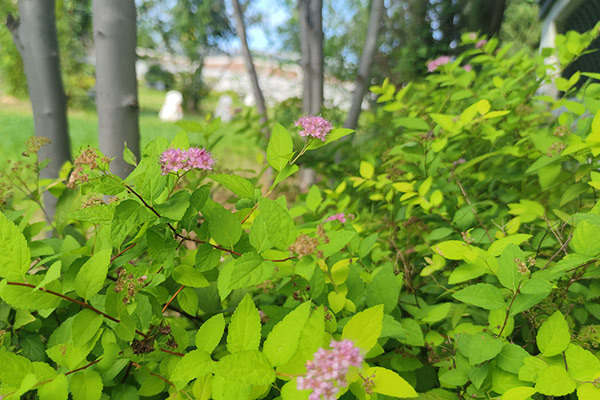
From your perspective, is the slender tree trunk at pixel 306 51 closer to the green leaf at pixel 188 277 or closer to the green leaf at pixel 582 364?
the green leaf at pixel 188 277

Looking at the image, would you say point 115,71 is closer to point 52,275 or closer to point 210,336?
point 52,275

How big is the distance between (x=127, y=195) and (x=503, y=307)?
71 cm

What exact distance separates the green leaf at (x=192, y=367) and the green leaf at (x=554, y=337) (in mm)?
557

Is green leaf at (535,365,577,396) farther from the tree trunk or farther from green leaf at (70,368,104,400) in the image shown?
the tree trunk

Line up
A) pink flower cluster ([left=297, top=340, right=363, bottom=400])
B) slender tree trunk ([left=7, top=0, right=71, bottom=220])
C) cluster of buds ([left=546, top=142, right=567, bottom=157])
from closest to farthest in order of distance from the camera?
pink flower cluster ([left=297, top=340, right=363, bottom=400]) → cluster of buds ([left=546, top=142, right=567, bottom=157]) → slender tree trunk ([left=7, top=0, right=71, bottom=220])

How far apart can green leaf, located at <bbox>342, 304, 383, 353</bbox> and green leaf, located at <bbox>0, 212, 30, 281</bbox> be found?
0.51 m

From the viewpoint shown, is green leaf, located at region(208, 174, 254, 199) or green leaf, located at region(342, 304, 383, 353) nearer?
green leaf, located at region(342, 304, 383, 353)

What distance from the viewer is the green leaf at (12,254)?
59cm

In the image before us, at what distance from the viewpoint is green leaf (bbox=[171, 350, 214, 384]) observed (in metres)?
0.57

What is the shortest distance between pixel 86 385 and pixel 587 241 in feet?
2.88

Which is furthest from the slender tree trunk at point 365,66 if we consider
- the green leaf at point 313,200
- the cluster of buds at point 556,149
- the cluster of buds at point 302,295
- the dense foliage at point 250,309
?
the cluster of buds at point 302,295

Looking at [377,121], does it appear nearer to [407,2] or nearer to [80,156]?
[80,156]

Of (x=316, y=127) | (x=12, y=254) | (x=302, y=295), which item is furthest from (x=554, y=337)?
(x=12, y=254)

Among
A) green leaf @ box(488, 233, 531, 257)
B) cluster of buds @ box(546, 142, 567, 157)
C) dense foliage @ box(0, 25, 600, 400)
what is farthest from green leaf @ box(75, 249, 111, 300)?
cluster of buds @ box(546, 142, 567, 157)
